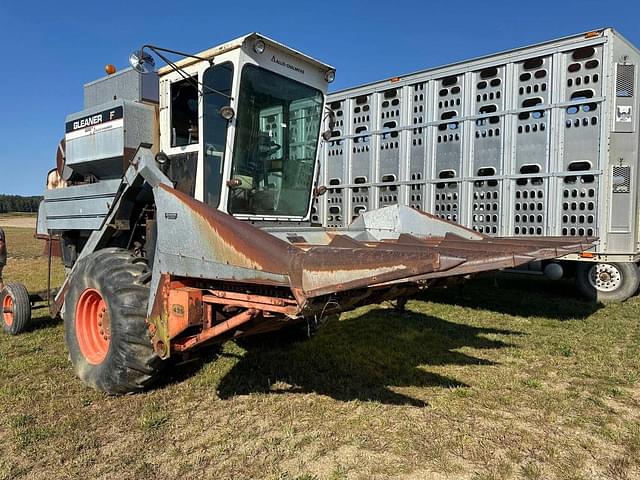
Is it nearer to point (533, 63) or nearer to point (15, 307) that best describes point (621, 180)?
point (533, 63)

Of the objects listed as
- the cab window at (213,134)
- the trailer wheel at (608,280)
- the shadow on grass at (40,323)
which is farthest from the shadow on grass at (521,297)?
the shadow on grass at (40,323)

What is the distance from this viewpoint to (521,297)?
27.0ft

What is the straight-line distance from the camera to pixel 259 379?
4172 millimetres

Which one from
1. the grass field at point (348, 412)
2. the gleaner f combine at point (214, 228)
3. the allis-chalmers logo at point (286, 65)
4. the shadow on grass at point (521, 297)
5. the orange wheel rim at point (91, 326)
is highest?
the allis-chalmers logo at point (286, 65)

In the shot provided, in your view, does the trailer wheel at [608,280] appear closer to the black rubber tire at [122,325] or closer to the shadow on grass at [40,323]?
the black rubber tire at [122,325]

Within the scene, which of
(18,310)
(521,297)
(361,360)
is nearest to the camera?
(361,360)

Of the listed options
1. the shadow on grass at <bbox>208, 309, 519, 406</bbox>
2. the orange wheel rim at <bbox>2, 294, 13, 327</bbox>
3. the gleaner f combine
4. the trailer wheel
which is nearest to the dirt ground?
the orange wheel rim at <bbox>2, 294, 13, 327</bbox>

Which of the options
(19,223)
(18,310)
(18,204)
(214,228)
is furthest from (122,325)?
(18,204)

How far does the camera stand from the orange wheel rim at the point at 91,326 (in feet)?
13.1

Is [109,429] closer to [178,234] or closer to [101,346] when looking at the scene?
[101,346]

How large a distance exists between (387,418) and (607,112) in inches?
214

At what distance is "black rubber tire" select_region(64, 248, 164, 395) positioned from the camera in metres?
3.47

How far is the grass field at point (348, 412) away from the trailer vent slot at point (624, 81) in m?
3.19

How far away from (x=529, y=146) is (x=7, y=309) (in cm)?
725
